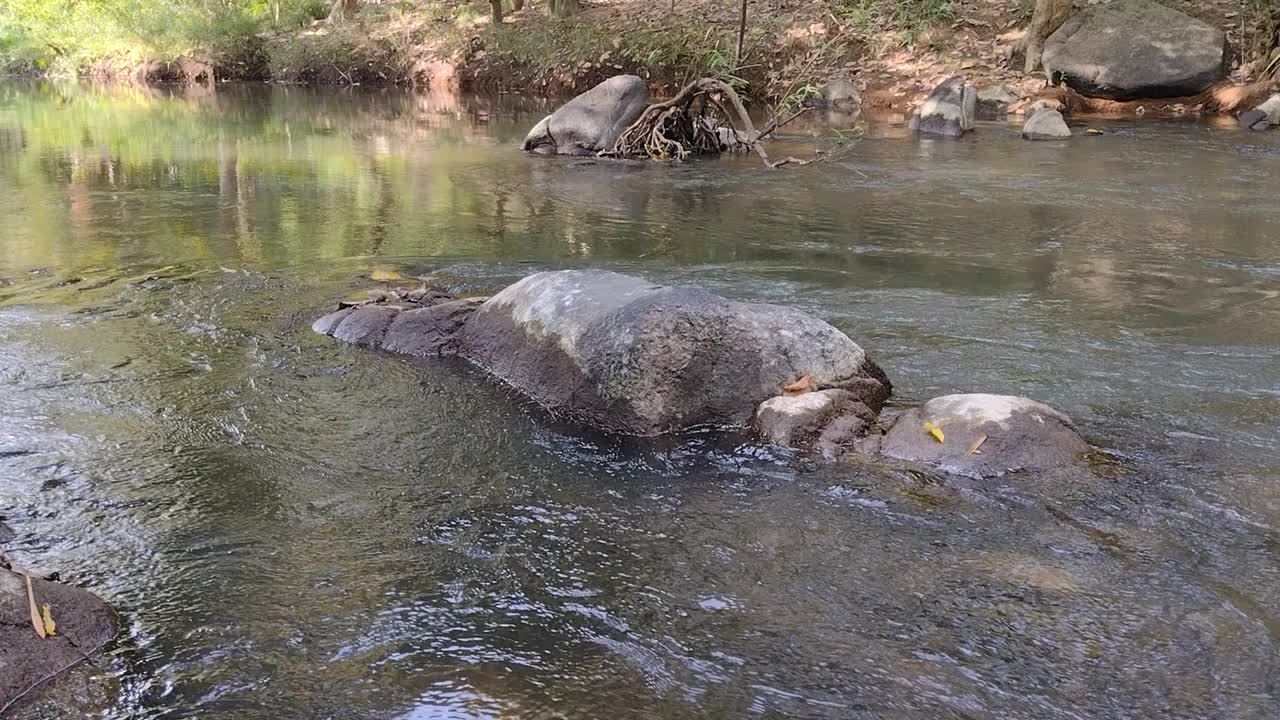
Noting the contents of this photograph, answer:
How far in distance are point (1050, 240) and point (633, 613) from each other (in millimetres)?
6538

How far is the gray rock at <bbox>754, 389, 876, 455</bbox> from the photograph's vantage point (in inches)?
179

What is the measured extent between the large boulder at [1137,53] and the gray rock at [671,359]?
1582 cm

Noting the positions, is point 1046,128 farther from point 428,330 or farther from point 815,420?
point 815,420

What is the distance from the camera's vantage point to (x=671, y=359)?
477cm

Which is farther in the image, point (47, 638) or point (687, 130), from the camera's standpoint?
point (687, 130)

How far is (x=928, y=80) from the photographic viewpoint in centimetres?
2095

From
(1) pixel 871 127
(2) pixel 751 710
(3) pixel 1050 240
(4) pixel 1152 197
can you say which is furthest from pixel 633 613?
(1) pixel 871 127

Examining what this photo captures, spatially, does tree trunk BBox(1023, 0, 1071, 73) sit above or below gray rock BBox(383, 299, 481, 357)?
above

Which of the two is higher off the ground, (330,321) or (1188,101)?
(1188,101)

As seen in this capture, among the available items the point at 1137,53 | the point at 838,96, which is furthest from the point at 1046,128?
the point at 838,96

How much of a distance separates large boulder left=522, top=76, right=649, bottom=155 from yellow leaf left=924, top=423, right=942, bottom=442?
978 cm

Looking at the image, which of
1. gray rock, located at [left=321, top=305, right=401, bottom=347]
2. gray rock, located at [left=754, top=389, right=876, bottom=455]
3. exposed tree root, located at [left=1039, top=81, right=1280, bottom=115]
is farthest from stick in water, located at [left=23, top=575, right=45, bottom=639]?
exposed tree root, located at [left=1039, top=81, right=1280, bottom=115]

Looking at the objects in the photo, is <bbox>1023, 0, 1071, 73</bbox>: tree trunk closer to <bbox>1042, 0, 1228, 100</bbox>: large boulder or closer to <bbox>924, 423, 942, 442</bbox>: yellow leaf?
<bbox>1042, 0, 1228, 100</bbox>: large boulder

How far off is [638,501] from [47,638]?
1987 millimetres
